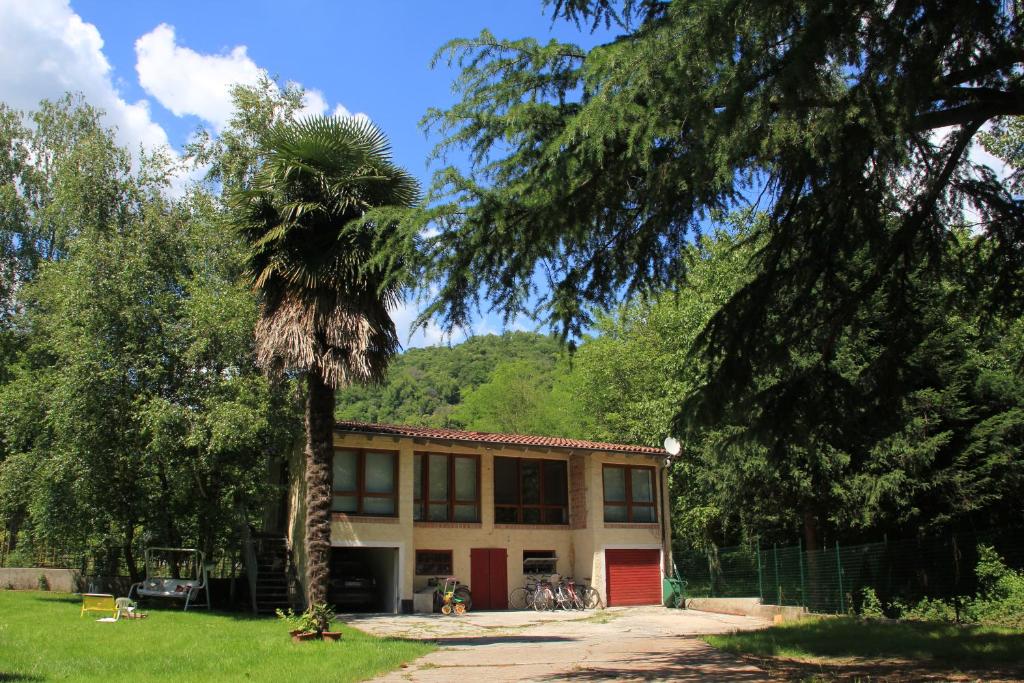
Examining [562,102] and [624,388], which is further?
[624,388]

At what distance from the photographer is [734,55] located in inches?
267

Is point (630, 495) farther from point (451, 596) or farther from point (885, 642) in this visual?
point (885, 642)

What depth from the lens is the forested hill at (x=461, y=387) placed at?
185 feet

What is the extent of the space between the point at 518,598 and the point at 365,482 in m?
5.93

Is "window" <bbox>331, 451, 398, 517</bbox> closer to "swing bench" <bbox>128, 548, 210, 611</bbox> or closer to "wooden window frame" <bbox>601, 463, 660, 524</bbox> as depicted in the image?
"swing bench" <bbox>128, 548, 210, 611</bbox>

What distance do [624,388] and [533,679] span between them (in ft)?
94.3

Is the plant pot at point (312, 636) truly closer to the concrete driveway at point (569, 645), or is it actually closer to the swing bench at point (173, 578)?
the concrete driveway at point (569, 645)

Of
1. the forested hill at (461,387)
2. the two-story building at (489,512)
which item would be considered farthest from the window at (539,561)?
the forested hill at (461,387)

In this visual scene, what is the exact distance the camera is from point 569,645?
14.6 metres

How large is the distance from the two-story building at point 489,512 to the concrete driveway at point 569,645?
201cm

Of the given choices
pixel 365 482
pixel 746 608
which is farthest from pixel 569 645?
pixel 365 482

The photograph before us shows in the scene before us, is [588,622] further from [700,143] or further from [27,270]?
[27,270]

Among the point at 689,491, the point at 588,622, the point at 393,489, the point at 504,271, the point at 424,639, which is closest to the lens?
the point at 504,271

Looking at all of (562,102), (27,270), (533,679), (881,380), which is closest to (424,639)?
(533,679)
